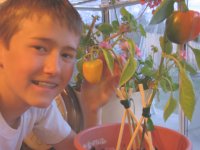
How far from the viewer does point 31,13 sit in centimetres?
61

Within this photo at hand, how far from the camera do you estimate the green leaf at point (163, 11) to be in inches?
18.6

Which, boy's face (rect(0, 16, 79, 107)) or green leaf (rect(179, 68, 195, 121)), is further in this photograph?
boy's face (rect(0, 16, 79, 107))

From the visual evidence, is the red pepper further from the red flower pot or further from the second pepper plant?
the red flower pot

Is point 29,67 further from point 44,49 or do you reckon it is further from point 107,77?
point 107,77

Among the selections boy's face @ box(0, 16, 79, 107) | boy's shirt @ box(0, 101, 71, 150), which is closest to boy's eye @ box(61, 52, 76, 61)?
boy's face @ box(0, 16, 79, 107)

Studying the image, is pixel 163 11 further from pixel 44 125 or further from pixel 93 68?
pixel 44 125

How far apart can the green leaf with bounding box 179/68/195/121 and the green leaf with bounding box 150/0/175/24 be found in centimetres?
10

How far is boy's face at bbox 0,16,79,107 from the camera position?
22.5 inches

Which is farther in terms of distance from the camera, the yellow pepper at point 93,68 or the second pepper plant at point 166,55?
the yellow pepper at point 93,68

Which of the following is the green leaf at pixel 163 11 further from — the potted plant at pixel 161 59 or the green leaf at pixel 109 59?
the green leaf at pixel 109 59

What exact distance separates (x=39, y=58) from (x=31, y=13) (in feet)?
0.38

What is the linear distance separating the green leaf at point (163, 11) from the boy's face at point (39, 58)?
0.21 metres

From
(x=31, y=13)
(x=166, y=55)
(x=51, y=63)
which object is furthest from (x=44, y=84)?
(x=166, y=55)

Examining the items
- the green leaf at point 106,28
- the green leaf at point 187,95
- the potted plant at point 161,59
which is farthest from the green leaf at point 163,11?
the green leaf at point 106,28
